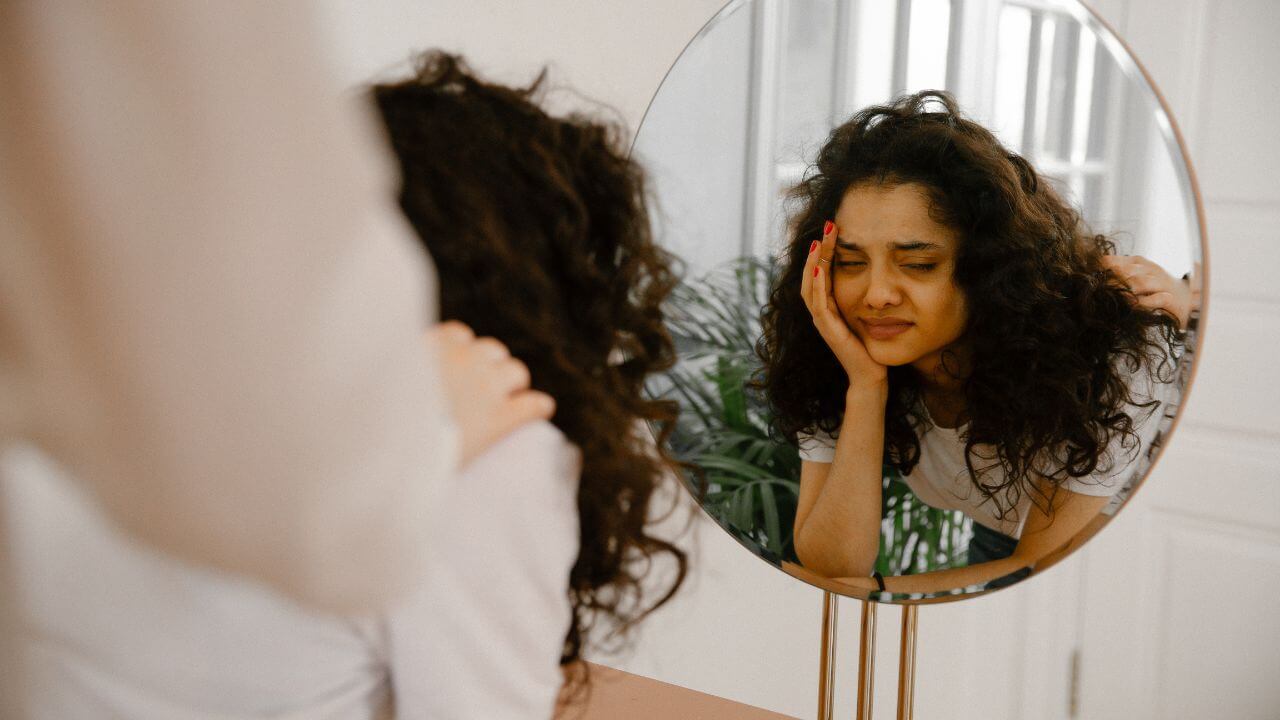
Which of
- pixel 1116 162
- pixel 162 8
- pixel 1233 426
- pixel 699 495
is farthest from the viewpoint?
pixel 1233 426

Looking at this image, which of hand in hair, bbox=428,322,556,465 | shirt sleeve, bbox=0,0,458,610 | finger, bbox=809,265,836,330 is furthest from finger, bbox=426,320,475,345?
finger, bbox=809,265,836,330

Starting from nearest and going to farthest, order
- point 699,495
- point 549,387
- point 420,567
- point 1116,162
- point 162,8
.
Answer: point 162,8
point 420,567
point 549,387
point 1116,162
point 699,495

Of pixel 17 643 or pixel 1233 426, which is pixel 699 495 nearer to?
pixel 17 643

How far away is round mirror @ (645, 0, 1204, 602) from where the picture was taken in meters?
0.70

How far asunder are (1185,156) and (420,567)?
0.62 meters

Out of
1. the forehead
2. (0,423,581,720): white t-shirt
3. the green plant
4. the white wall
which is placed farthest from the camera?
the white wall

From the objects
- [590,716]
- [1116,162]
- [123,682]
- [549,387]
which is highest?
[1116,162]

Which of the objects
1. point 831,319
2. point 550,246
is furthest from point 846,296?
point 550,246

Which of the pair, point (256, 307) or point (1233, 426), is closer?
point (256, 307)

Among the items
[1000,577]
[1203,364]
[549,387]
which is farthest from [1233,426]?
[549,387]

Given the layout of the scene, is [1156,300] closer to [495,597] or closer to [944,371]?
[944,371]

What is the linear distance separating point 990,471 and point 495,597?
398 millimetres

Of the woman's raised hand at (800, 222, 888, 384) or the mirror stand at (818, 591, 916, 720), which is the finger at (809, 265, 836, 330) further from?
the mirror stand at (818, 591, 916, 720)

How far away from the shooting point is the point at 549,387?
0.57 m
